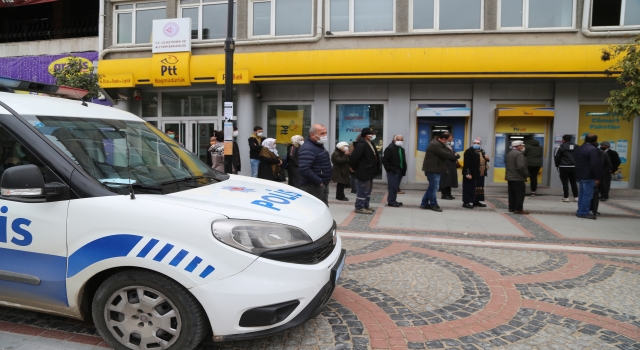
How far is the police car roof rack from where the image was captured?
3479 mm

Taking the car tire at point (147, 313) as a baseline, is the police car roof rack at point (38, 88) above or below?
above

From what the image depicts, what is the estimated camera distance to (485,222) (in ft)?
27.7

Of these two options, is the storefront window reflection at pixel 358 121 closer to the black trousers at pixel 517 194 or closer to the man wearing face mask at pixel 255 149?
the man wearing face mask at pixel 255 149

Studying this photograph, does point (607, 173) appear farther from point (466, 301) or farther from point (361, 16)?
point (466, 301)

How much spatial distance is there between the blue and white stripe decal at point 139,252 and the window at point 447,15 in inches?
493

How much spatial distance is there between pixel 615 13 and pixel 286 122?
→ 10.4 metres

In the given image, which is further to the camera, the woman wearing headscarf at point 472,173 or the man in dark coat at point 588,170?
the woman wearing headscarf at point 472,173

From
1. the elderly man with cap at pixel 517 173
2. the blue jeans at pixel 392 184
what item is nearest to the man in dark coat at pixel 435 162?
the blue jeans at pixel 392 184

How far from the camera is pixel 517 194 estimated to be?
9.47 m

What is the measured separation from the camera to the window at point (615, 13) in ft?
40.5

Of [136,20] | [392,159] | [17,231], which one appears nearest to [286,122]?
[392,159]

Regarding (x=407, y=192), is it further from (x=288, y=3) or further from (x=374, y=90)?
(x=288, y=3)

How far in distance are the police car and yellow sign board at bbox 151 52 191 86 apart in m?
11.8

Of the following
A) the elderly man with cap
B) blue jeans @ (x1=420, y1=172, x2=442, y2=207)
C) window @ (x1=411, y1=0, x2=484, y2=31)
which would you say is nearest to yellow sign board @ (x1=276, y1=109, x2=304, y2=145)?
window @ (x1=411, y1=0, x2=484, y2=31)
